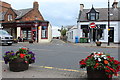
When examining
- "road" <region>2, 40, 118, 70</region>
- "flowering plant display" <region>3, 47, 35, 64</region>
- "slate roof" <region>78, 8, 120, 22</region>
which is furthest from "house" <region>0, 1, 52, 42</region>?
"flowering plant display" <region>3, 47, 35, 64</region>

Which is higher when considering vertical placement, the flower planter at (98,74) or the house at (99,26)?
the house at (99,26)

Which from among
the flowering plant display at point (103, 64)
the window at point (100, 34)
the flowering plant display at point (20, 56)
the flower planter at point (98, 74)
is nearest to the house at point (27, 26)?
the window at point (100, 34)

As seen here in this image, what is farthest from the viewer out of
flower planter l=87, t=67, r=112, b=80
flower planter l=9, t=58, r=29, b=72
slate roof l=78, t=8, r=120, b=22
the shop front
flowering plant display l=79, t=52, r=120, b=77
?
the shop front

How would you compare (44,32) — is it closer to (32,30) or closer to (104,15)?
(32,30)

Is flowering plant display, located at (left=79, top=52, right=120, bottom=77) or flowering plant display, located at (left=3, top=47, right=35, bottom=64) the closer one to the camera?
flowering plant display, located at (left=79, top=52, right=120, bottom=77)

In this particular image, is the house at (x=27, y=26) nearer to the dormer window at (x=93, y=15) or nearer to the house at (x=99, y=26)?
the house at (x=99, y=26)

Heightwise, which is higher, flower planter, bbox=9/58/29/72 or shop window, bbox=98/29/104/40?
shop window, bbox=98/29/104/40

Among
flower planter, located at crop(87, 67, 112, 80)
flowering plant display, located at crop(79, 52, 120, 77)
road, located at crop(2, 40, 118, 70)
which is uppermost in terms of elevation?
flowering plant display, located at crop(79, 52, 120, 77)

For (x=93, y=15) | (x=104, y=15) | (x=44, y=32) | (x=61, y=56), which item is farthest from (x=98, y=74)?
(x=104, y=15)

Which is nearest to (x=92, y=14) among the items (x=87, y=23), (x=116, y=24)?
(x=87, y=23)

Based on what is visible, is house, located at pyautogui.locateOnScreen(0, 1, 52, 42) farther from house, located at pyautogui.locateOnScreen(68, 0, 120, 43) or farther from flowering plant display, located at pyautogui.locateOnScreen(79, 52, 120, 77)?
flowering plant display, located at pyautogui.locateOnScreen(79, 52, 120, 77)

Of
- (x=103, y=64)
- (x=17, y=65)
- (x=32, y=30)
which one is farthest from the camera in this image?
(x=32, y=30)

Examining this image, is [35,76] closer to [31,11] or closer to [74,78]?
[74,78]

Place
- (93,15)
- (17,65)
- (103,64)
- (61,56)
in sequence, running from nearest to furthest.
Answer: (103,64) → (17,65) → (61,56) → (93,15)
